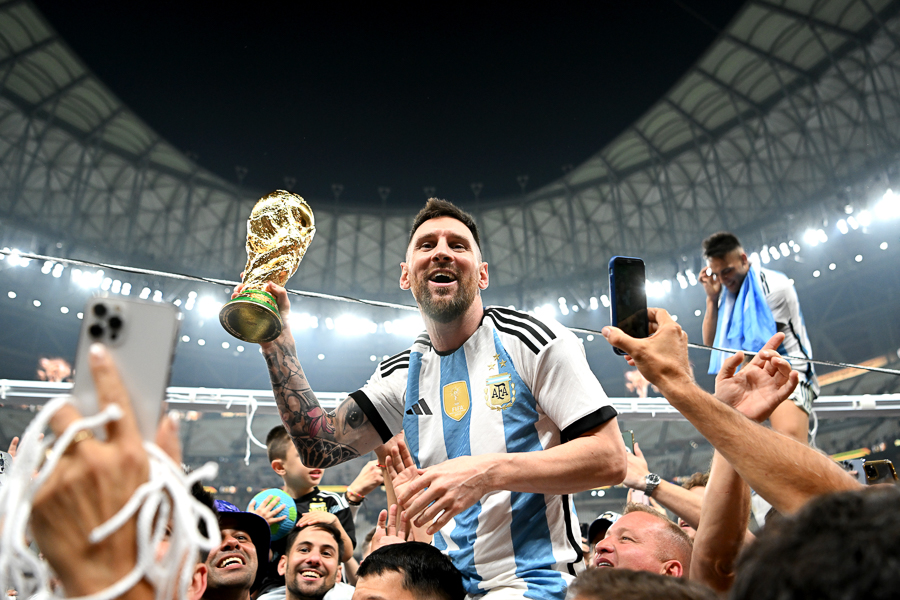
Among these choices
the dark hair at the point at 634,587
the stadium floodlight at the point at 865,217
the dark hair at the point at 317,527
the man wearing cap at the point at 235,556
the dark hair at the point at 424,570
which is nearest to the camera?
the dark hair at the point at 634,587

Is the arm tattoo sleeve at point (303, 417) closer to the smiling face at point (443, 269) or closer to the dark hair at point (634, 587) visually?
the smiling face at point (443, 269)

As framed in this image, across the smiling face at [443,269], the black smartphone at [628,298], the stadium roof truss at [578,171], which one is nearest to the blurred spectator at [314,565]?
the smiling face at [443,269]

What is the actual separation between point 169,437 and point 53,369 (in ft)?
63.5

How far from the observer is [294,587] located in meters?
3.22

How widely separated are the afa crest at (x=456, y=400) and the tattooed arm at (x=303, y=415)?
0.44 m

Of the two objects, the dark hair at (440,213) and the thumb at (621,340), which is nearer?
the thumb at (621,340)

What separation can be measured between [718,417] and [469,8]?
1365cm

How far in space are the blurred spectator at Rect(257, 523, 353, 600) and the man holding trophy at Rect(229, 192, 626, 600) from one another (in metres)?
1.08

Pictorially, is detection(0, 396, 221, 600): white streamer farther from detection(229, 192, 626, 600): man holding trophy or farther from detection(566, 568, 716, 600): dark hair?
detection(229, 192, 626, 600): man holding trophy

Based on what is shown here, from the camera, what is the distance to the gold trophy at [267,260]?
7.18ft

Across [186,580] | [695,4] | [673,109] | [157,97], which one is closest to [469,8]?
[695,4]

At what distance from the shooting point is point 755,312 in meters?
4.35

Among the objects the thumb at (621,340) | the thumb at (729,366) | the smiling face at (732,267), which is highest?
the smiling face at (732,267)

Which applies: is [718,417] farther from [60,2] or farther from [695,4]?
[60,2]
